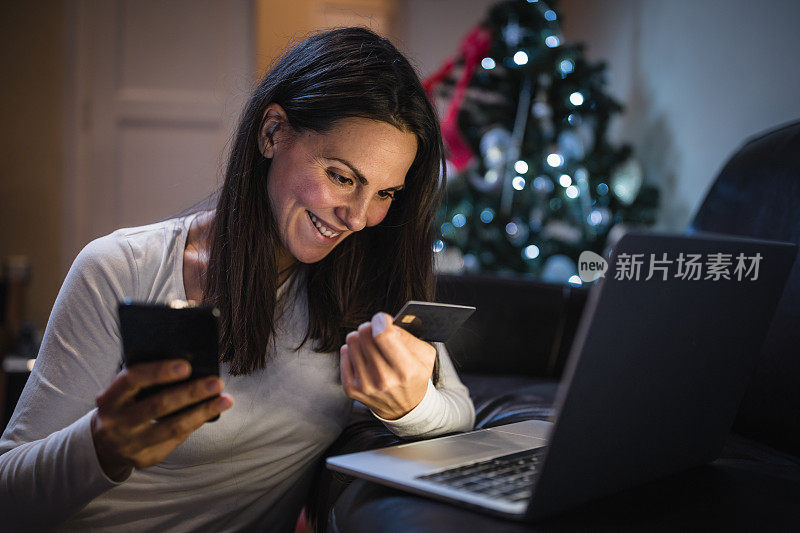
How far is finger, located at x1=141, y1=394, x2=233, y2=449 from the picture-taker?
26.1 inches

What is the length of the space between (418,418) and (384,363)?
0.17 metres

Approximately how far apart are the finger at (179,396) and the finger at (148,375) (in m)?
0.01

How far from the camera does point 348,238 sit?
3.81ft

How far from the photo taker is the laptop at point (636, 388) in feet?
1.77

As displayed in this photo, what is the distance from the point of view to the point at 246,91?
1.16 meters

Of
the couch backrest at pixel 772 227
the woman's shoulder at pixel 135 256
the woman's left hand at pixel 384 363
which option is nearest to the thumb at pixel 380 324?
the woman's left hand at pixel 384 363

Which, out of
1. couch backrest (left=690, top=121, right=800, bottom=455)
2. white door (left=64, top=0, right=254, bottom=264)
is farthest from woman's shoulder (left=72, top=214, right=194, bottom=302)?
white door (left=64, top=0, right=254, bottom=264)

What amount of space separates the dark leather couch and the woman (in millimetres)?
105

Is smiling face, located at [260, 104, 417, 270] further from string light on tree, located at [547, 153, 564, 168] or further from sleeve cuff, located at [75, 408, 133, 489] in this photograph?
string light on tree, located at [547, 153, 564, 168]

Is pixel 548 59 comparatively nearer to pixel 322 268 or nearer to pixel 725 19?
pixel 725 19

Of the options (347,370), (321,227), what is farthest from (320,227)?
(347,370)

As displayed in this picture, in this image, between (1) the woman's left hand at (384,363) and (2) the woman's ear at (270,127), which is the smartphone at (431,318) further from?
(2) the woman's ear at (270,127)

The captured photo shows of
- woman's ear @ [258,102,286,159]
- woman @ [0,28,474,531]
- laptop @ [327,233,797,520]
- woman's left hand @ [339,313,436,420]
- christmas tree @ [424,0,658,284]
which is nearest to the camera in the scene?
laptop @ [327,233,797,520]

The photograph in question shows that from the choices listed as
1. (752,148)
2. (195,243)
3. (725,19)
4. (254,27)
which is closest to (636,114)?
(725,19)
